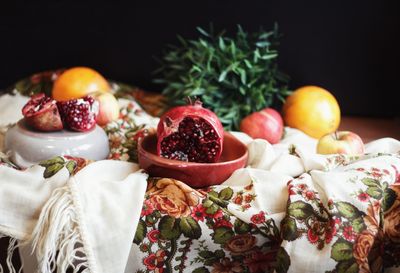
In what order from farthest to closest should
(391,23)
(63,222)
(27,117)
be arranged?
(391,23) → (27,117) → (63,222)

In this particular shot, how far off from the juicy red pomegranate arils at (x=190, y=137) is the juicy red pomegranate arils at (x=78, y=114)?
0.17 meters

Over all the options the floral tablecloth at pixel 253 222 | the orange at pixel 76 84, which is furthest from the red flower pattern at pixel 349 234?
the orange at pixel 76 84

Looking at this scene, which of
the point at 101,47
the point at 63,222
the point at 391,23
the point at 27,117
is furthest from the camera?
the point at 101,47

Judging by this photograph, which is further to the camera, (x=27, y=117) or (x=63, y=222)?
(x=27, y=117)

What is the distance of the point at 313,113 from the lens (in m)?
1.33

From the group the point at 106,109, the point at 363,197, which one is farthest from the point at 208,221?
the point at 106,109

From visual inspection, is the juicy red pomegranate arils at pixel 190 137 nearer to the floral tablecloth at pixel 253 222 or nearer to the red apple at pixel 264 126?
the floral tablecloth at pixel 253 222

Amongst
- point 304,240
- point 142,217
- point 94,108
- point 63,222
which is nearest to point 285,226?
point 304,240

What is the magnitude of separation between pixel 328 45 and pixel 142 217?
3.07ft

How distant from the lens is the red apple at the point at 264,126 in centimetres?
123

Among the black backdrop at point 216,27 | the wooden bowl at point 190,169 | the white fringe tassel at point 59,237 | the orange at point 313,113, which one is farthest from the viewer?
the black backdrop at point 216,27

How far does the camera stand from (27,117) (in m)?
1.00

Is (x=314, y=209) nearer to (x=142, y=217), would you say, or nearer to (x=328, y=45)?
(x=142, y=217)

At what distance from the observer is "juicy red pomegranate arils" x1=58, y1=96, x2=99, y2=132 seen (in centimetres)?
101
